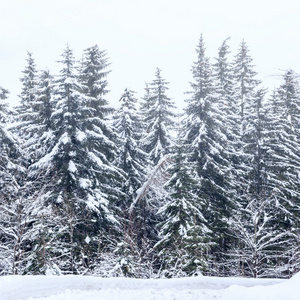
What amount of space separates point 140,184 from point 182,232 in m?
7.02

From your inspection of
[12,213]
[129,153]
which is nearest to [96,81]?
[129,153]

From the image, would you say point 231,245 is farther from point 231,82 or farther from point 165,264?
point 231,82

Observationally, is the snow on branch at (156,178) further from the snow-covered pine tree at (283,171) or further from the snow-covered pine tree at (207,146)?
the snow-covered pine tree at (283,171)

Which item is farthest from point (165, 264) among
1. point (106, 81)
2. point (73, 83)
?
point (106, 81)

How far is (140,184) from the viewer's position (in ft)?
67.9

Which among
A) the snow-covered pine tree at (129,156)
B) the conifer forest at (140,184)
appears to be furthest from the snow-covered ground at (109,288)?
the snow-covered pine tree at (129,156)

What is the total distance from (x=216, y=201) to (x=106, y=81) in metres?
10.7

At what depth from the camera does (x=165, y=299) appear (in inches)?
312

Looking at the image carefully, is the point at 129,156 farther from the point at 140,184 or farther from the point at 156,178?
the point at 156,178

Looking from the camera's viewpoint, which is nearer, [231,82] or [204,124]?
[204,124]

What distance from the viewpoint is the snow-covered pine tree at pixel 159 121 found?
2265 centimetres

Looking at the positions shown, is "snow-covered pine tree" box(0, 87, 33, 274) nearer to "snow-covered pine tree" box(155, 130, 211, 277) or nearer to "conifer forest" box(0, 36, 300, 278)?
"conifer forest" box(0, 36, 300, 278)

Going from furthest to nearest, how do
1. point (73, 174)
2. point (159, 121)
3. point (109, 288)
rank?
point (159, 121) → point (73, 174) → point (109, 288)

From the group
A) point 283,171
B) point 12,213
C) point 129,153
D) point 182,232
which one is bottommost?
point 182,232
